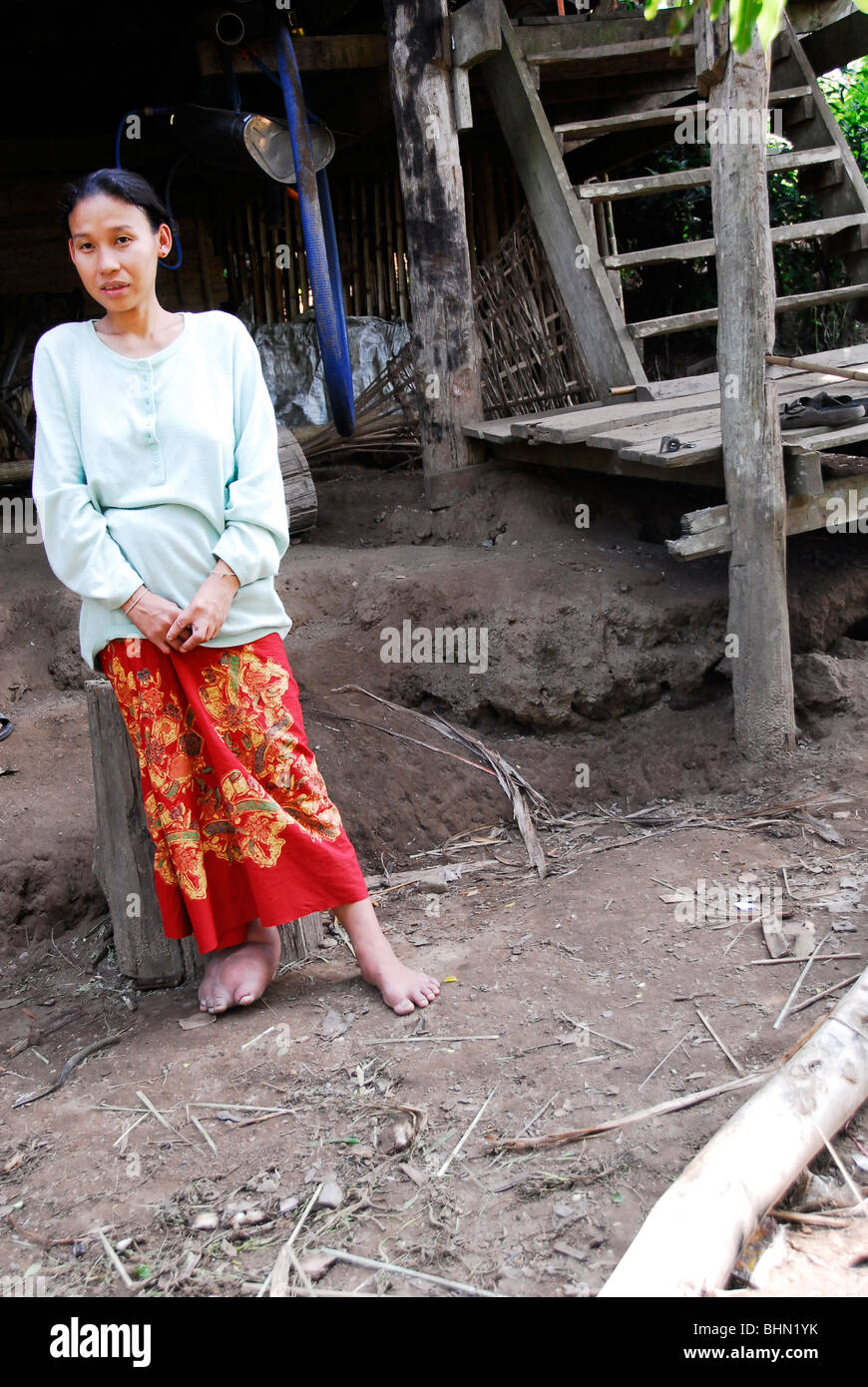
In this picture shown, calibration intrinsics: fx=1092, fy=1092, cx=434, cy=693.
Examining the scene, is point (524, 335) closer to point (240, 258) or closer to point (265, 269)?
point (265, 269)

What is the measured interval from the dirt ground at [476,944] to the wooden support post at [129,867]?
0.09 metres

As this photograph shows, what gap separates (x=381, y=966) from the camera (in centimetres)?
265

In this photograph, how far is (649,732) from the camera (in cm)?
421

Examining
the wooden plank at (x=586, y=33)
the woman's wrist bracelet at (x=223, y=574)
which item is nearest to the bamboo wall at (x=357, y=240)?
the wooden plank at (x=586, y=33)

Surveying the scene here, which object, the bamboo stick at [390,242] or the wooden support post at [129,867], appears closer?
the wooden support post at [129,867]

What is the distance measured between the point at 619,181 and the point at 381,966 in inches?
173

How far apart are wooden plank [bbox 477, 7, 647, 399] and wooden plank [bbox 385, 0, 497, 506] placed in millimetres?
431

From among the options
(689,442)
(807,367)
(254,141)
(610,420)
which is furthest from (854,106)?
(689,442)

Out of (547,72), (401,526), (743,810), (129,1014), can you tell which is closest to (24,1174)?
(129,1014)

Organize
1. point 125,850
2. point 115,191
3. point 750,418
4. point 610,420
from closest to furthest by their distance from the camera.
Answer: point 115,191
point 125,850
point 750,418
point 610,420

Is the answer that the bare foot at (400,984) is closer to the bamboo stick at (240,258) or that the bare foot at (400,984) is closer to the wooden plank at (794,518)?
the wooden plank at (794,518)

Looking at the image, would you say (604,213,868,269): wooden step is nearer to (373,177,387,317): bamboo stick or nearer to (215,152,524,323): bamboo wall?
(215,152,524,323): bamboo wall

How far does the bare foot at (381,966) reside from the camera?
Answer: 103 inches

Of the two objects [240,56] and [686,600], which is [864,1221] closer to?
[686,600]
